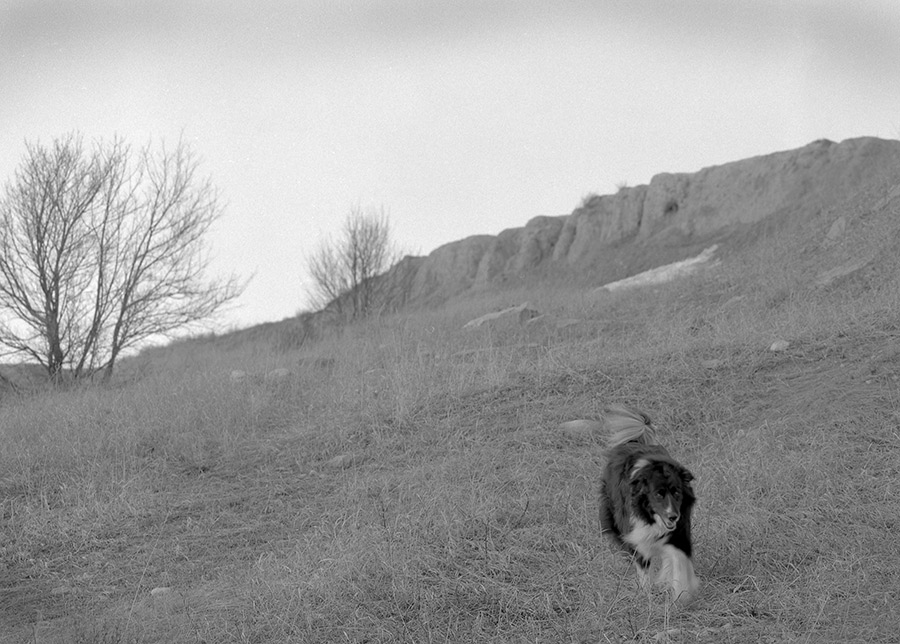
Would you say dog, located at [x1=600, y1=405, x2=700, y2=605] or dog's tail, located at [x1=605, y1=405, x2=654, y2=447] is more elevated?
dog's tail, located at [x1=605, y1=405, x2=654, y2=447]

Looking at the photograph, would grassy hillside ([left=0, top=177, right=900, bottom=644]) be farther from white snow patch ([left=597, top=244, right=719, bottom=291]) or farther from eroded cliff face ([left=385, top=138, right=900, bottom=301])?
eroded cliff face ([left=385, top=138, right=900, bottom=301])

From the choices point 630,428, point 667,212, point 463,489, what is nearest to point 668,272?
point 667,212

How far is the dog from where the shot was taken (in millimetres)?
4691

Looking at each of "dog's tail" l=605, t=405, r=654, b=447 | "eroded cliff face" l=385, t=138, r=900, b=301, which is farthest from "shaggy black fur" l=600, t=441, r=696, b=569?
"eroded cliff face" l=385, t=138, r=900, b=301

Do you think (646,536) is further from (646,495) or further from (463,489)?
(463,489)

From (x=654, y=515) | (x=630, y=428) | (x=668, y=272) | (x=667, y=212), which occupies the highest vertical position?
(x=667, y=212)

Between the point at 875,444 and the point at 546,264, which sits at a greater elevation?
the point at 546,264

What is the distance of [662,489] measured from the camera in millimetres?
4734

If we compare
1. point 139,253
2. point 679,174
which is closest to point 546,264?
point 679,174

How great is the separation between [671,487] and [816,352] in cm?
549

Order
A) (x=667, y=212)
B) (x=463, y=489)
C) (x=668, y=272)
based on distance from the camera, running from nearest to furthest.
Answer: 1. (x=463, y=489)
2. (x=668, y=272)
3. (x=667, y=212)

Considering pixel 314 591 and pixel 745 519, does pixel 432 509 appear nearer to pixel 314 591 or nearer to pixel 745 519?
pixel 314 591

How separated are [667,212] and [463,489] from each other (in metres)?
23.1

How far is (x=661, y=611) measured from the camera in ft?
14.7
